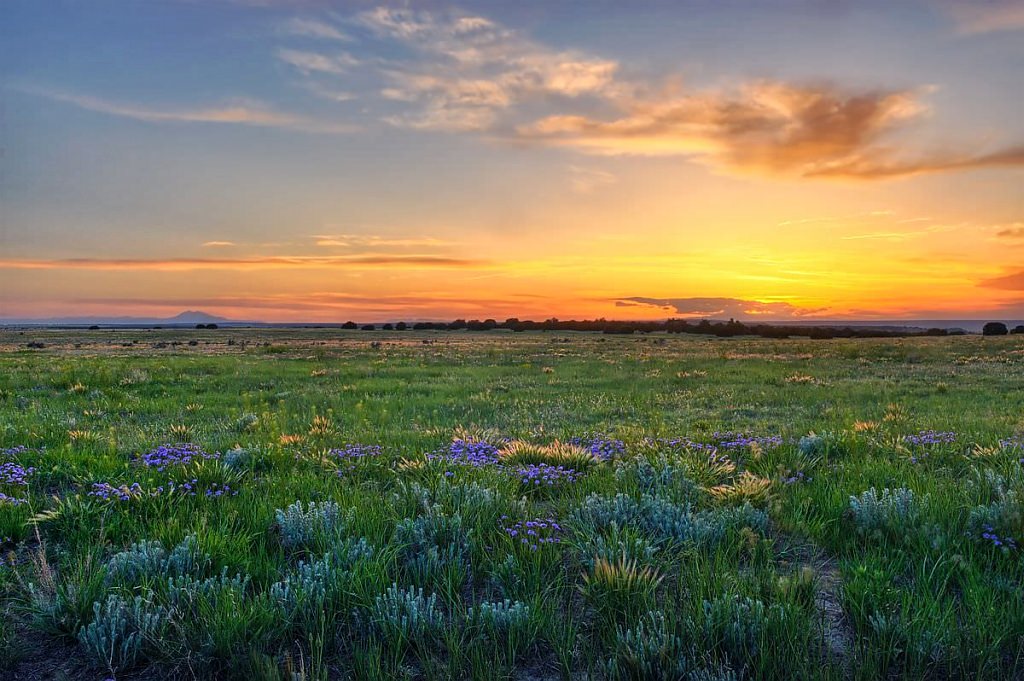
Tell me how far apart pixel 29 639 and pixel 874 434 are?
11.8 m

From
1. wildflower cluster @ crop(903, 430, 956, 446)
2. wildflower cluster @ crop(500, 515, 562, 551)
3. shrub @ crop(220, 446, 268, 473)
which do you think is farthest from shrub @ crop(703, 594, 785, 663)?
wildflower cluster @ crop(903, 430, 956, 446)

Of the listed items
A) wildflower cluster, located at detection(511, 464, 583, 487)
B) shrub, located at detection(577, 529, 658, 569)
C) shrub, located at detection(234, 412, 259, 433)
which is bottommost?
shrub, located at detection(234, 412, 259, 433)

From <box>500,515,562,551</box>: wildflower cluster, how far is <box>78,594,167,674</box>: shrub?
2516 millimetres

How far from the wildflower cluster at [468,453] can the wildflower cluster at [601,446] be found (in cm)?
143

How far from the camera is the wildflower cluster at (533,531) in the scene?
467 cm

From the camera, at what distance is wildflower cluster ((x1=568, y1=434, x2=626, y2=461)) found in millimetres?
8381

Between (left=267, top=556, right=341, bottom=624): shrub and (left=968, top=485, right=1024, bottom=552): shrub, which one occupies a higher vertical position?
(left=968, top=485, right=1024, bottom=552): shrub

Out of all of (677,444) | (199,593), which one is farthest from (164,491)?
(677,444)

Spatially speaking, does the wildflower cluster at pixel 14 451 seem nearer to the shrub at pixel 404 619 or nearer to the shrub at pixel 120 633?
the shrub at pixel 120 633

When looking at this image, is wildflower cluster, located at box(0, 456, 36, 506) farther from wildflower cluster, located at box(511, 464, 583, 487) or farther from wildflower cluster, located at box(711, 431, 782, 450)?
wildflower cluster, located at box(711, 431, 782, 450)

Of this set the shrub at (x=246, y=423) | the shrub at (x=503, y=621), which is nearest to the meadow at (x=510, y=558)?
the shrub at (x=503, y=621)

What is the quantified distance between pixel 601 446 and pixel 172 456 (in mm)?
6168

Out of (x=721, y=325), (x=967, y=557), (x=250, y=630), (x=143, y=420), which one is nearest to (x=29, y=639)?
(x=250, y=630)

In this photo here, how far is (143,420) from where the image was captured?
44.0ft
